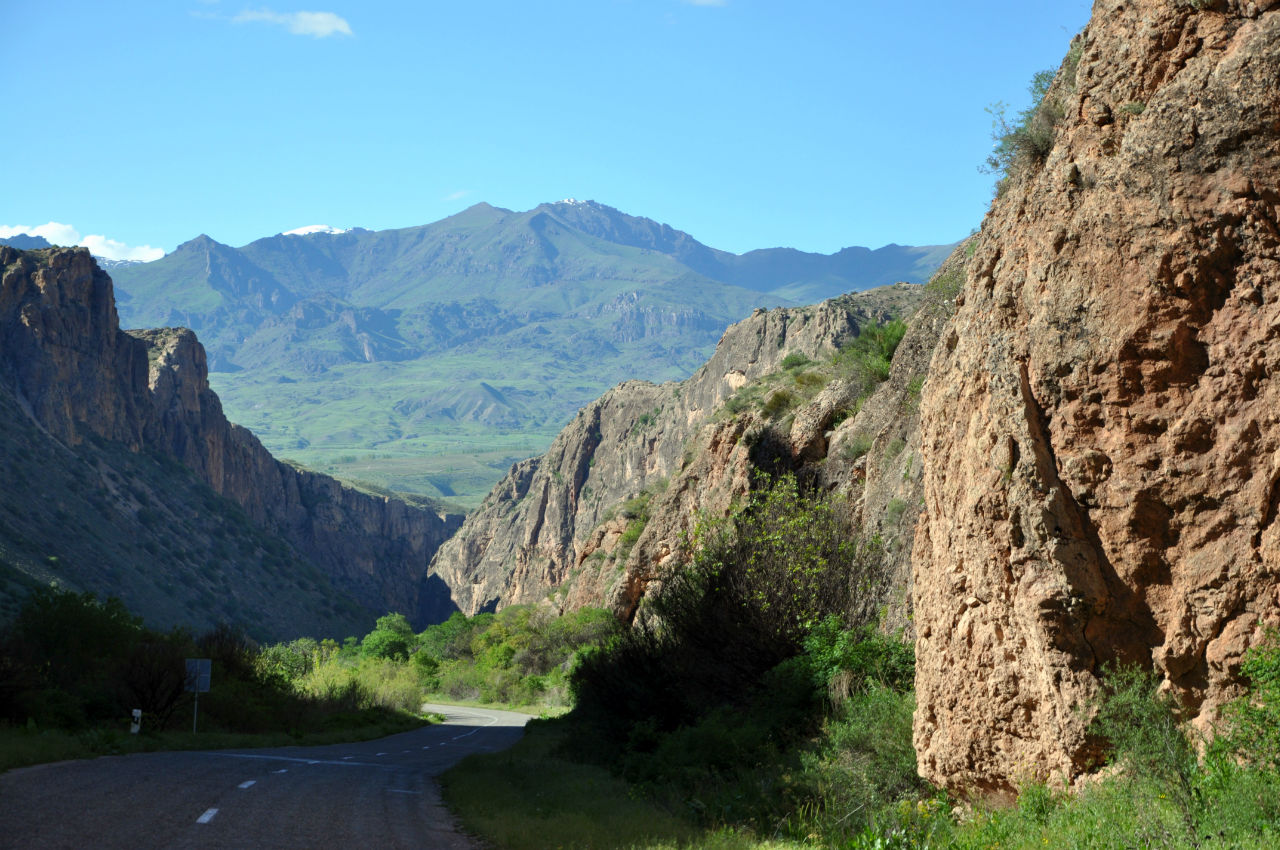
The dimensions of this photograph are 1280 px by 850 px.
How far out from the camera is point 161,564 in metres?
85.5

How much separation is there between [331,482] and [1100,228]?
555 feet

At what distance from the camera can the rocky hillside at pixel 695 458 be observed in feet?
80.0

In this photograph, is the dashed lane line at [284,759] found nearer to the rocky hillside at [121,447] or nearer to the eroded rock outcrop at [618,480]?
the eroded rock outcrop at [618,480]

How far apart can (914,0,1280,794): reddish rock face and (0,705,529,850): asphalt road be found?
23.5 feet

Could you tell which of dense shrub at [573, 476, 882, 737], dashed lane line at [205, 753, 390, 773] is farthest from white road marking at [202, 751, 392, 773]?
dense shrub at [573, 476, 882, 737]

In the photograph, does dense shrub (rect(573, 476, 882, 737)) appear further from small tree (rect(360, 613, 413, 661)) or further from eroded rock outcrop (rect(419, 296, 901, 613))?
small tree (rect(360, 613, 413, 661))

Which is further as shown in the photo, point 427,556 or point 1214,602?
point 427,556

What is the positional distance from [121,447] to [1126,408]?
10701 cm

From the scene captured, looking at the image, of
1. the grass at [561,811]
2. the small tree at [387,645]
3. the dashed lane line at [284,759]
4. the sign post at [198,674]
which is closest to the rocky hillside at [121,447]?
the small tree at [387,645]

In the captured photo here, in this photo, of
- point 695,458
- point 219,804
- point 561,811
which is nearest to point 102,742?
point 219,804

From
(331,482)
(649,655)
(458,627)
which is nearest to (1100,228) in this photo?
(649,655)

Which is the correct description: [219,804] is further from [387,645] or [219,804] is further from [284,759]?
[387,645]

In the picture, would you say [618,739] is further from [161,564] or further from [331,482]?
[331,482]

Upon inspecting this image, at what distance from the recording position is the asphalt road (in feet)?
38.0
